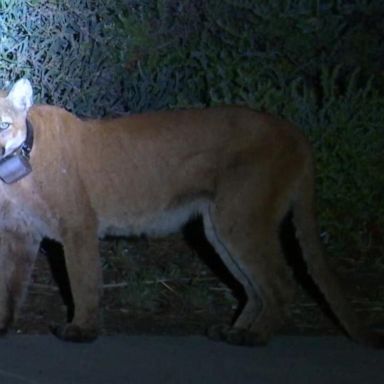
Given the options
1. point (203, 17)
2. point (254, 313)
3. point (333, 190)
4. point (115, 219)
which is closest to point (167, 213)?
point (115, 219)

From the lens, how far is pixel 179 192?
23.8 feet

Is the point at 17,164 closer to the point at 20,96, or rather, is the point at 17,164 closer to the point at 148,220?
the point at 20,96

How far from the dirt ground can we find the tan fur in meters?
0.40

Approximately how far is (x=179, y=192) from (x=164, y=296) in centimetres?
109

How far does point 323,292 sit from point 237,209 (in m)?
0.64

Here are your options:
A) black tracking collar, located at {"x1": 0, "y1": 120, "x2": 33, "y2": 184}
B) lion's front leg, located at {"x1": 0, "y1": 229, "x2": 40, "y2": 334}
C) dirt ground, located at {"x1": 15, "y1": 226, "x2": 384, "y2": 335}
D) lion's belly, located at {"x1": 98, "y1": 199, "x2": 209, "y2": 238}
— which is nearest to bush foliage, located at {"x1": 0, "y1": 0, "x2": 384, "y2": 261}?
dirt ground, located at {"x1": 15, "y1": 226, "x2": 384, "y2": 335}

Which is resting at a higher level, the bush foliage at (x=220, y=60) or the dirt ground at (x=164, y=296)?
the bush foliage at (x=220, y=60)

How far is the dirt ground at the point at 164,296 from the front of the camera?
7.50m

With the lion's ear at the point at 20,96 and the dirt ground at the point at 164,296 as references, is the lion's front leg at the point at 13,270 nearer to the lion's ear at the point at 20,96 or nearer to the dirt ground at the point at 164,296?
the dirt ground at the point at 164,296

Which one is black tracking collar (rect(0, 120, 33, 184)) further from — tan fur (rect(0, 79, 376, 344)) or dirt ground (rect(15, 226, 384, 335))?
dirt ground (rect(15, 226, 384, 335))

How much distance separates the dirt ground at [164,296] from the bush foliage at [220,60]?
1.14 meters

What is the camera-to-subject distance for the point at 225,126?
Result: 7.16m

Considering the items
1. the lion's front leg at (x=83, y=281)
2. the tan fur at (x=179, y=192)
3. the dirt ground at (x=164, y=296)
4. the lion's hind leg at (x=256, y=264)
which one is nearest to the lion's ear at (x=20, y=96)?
the tan fur at (x=179, y=192)

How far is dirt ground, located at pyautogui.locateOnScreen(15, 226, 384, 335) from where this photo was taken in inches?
295
